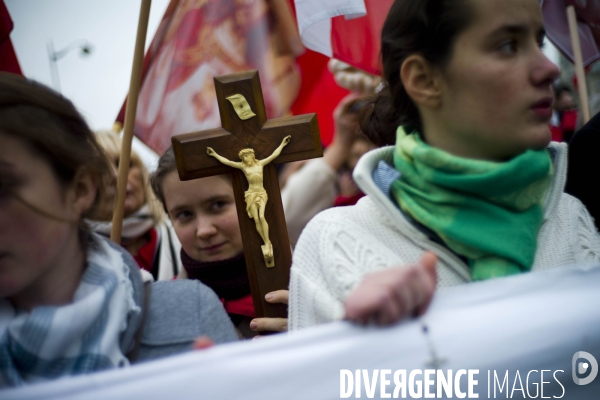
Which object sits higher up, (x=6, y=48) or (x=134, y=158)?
(x=6, y=48)

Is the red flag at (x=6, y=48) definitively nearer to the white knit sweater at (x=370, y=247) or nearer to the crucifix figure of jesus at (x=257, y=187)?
the crucifix figure of jesus at (x=257, y=187)

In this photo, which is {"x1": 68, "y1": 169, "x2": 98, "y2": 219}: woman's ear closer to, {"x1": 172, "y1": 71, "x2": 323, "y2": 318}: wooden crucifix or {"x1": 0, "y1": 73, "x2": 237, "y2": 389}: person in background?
{"x1": 0, "y1": 73, "x2": 237, "y2": 389}: person in background

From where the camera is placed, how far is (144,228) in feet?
8.99

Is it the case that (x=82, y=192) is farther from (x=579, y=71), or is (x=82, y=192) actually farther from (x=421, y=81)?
(x=579, y=71)

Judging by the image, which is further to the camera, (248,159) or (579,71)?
(579,71)

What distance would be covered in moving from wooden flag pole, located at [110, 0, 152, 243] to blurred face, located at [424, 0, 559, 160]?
1.04 meters

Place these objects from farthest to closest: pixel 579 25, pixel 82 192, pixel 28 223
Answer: pixel 579 25 → pixel 82 192 → pixel 28 223

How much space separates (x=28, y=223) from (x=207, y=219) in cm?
101

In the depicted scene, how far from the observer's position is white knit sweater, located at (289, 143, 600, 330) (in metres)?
1.19

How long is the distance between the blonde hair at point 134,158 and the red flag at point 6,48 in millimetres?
609

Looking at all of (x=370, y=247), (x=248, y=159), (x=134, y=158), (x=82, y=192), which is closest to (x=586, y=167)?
(x=370, y=247)

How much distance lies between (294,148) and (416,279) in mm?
985

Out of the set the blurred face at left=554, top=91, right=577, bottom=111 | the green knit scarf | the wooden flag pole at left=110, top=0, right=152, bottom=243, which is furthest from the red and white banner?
the blurred face at left=554, top=91, right=577, bottom=111

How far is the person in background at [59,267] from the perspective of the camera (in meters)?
0.97
